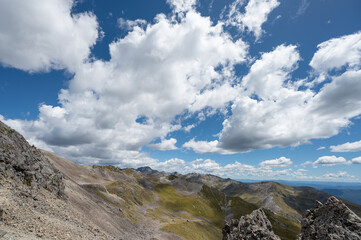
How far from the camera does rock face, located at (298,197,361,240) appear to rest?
22.1 metres

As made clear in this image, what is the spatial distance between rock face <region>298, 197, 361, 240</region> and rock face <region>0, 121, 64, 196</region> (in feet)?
174

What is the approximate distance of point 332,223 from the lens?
2384cm

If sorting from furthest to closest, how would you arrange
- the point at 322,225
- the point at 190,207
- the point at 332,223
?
1. the point at 190,207
2. the point at 322,225
3. the point at 332,223

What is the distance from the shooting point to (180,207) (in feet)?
555

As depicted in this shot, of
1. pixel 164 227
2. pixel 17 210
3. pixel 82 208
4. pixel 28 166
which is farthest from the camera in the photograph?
pixel 164 227

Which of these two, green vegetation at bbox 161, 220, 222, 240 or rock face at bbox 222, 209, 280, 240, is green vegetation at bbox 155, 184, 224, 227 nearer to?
green vegetation at bbox 161, 220, 222, 240

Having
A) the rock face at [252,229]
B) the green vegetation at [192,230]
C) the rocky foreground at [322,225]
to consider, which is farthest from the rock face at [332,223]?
the green vegetation at [192,230]

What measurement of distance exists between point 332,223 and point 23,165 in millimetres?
57753

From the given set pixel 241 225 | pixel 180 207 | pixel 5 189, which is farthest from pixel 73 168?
pixel 241 225

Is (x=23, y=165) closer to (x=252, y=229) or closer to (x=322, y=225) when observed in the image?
(x=252, y=229)

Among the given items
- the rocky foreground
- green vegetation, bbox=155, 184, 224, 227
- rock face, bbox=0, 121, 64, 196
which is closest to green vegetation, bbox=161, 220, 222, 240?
green vegetation, bbox=155, 184, 224, 227

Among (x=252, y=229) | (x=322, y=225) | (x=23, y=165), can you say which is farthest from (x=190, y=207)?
(x=322, y=225)

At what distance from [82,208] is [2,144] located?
31445 mm

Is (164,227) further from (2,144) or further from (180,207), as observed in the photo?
(2,144)
